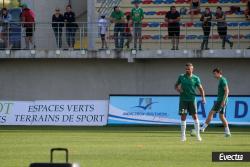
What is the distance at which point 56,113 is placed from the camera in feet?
118

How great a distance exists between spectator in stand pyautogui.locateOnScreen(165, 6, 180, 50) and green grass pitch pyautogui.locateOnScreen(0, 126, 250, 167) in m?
9.34

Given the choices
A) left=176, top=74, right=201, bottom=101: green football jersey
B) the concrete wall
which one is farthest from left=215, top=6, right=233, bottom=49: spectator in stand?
left=176, top=74, right=201, bottom=101: green football jersey

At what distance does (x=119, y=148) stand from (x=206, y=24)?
16.6 m

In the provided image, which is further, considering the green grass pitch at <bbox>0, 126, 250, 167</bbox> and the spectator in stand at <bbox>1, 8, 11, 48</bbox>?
the spectator in stand at <bbox>1, 8, 11, 48</bbox>

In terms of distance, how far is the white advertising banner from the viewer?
1396 inches

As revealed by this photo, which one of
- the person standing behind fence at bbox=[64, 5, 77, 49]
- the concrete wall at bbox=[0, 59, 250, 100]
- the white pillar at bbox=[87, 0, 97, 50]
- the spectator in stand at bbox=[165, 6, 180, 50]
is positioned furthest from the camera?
the white pillar at bbox=[87, 0, 97, 50]

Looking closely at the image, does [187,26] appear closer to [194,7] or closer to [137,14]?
[194,7]

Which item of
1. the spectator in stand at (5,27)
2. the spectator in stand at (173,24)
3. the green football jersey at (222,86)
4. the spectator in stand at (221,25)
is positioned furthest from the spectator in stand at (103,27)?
the green football jersey at (222,86)

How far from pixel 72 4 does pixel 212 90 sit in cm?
890

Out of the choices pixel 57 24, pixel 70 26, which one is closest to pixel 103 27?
pixel 70 26

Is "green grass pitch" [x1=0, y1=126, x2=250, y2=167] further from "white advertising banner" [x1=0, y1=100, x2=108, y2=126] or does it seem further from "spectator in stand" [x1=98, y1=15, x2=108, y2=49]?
"spectator in stand" [x1=98, y1=15, x2=108, y2=49]

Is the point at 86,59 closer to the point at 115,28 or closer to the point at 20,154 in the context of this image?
the point at 115,28

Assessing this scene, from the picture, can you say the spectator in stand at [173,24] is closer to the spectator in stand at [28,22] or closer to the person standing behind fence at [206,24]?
the person standing behind fence at [206,24]

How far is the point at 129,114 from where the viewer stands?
117 feet
